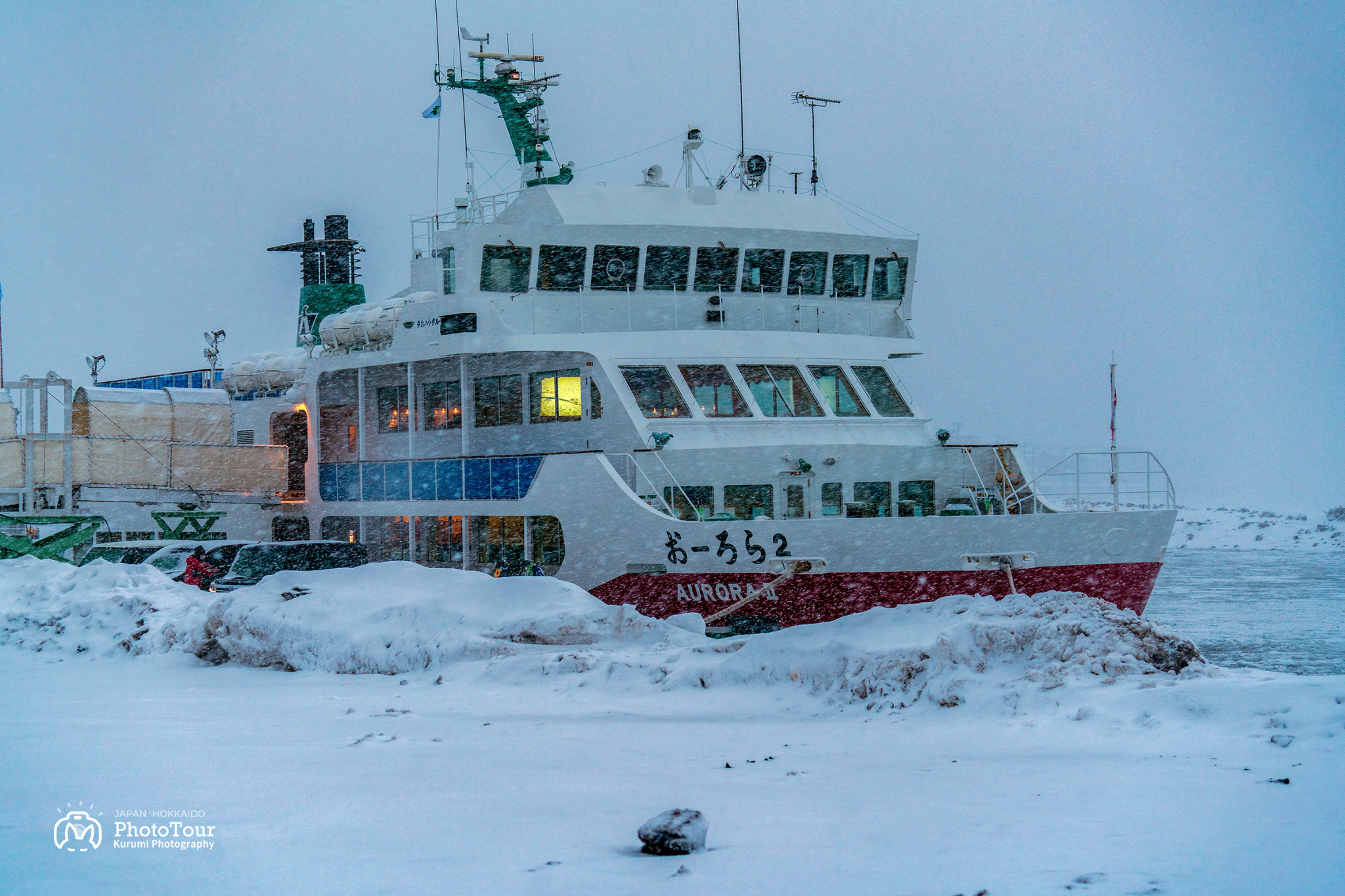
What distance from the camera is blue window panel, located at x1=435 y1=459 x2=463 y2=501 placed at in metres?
17.8

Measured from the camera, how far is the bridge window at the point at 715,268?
18.7 m

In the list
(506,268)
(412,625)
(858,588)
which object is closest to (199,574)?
(506,268)

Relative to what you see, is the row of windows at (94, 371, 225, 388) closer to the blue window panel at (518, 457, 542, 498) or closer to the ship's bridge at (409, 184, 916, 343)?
the ship's bridge at (409, 184, 916, 343)

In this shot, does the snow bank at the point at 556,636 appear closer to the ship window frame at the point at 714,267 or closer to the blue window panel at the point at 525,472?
the blue window panel at the point at 525,472

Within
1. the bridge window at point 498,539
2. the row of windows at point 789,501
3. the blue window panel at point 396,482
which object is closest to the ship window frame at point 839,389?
the row of windows at point 789,501

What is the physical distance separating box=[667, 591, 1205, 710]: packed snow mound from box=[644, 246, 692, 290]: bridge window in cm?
1008

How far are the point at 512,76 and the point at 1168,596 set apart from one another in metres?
19.0

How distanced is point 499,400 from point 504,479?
2.34 metres

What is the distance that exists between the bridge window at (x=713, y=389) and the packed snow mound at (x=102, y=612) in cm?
754

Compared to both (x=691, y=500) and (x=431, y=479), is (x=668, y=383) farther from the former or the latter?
(x=431, y=479)

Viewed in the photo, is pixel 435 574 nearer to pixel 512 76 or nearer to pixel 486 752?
pixel 486 752

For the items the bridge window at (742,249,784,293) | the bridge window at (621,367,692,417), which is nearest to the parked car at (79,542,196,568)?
the bridge window at (621,367,692,417)

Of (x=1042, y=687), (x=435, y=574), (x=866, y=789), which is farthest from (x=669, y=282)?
(x=866, y=789)

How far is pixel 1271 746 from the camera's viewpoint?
6043mm
